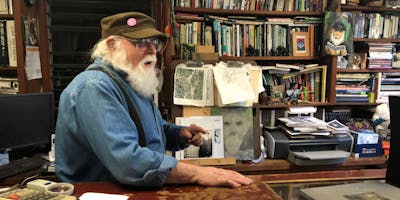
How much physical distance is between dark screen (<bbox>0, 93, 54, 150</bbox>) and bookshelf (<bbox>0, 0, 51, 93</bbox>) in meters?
0.27

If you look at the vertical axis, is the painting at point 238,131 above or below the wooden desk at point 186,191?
below

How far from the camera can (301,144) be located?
8.27 ft

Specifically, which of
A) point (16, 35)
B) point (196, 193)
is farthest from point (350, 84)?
point (16, 35)

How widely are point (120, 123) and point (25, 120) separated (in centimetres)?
135

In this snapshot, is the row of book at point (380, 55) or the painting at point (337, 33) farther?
the row of book at point (380, 55)

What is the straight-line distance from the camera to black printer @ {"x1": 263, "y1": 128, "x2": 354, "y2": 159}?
251 cm

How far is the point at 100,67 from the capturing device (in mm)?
1171

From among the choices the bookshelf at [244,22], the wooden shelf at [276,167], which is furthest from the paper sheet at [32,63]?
the wooden shelf at [276,167]

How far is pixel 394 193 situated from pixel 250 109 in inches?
53.4

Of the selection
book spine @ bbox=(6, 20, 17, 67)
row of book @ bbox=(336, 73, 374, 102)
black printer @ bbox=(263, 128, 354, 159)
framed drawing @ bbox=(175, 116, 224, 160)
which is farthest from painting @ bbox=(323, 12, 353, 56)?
book spine @ bbox=(6, 20, 17, 67)

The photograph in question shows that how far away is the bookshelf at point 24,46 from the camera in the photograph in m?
2.17

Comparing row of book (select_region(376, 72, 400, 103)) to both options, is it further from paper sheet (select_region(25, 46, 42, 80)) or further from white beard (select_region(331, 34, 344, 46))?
paper sheet (select_region(25, 46, 42, 80))

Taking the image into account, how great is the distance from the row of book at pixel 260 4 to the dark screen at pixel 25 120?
4.15 ft

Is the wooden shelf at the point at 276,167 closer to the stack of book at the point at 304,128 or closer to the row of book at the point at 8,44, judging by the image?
the stack of book at the point at 304,128
